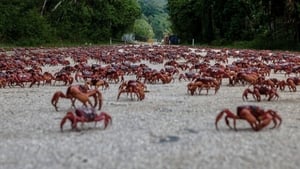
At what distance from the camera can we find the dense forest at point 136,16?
45.2 meters

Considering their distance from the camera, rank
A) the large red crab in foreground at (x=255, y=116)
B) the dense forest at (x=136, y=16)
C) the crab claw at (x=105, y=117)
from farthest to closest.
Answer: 1. the dense forest at (x=136, y=16)
2. the crab claw at (x=105, y=117)
3. the large red crab in foreground at (x=255, y=116)

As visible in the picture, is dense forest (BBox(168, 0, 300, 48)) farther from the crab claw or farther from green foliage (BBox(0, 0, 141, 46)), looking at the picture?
the crab claw

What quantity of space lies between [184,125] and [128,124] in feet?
2.65

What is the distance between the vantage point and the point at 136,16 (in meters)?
78.1

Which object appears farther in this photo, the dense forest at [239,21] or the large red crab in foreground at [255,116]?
the dense forest at [239,21]

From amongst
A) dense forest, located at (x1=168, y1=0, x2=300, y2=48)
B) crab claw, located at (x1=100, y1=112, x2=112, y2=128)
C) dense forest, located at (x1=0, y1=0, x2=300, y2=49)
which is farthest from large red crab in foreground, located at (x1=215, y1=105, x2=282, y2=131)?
dense forest, located at (x1=168, y1=0, x2=300, y2=48)

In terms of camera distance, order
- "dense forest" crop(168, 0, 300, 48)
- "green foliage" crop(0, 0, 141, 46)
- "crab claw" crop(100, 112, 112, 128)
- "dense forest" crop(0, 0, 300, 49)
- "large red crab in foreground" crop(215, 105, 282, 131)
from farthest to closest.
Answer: "green foliage" crop(0, 0, 141, 46) → "dense forest" crop(0, 0, 300, 49) → "dense forest" crop(168, 0, 300, 48) → "crab claw" crop(100, 112, 112, 128) → "large red crab in foreground" crop(215, 105, 282, 131)

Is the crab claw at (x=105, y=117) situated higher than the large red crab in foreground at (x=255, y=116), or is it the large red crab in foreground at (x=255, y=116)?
the large red crab in foreground at (x=255, y=116)

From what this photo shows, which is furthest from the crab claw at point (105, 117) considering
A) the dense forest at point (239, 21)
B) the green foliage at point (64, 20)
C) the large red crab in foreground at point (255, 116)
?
the green foliage at point (64, 20)

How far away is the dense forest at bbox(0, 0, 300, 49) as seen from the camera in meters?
45.2

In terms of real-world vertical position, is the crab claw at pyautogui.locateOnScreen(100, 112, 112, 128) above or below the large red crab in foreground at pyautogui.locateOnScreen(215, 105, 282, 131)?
below

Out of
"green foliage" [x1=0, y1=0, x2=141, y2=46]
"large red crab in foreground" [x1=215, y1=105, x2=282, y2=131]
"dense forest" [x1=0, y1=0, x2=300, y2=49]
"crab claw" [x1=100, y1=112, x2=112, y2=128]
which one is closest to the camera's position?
"large red crab in foreground" [x1=215, y1=105, x2=282, y2=131]

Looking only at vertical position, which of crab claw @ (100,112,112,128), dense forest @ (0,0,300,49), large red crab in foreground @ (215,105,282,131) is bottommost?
crab claw @ (100,112,112,128)

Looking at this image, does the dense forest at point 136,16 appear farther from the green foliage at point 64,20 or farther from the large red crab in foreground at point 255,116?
the large red crab in foreground at point 255,116
